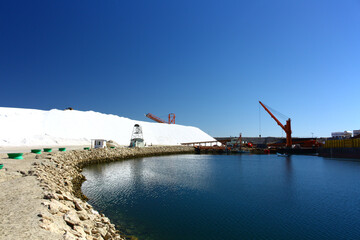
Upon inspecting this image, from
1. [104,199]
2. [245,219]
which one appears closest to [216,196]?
[245,219]

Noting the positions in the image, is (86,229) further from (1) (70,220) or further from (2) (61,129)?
(2) (61,129)

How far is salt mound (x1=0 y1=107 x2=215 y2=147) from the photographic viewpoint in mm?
51312

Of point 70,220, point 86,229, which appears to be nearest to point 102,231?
point 86,229

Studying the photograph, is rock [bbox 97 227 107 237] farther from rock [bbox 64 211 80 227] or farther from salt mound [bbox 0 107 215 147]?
salt mound [bbox 0 107 215 147]

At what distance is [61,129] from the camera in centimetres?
6316

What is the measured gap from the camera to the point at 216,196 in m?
18.1

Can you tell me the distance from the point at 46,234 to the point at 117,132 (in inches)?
3041

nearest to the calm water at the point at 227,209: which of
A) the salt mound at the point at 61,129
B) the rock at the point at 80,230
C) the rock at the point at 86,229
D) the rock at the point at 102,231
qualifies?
the rock at the point at 102,231

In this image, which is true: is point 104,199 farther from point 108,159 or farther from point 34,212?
point 108,159

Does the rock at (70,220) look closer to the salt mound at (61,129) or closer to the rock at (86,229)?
the rock at (86,229)

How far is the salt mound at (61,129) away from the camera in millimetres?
51312

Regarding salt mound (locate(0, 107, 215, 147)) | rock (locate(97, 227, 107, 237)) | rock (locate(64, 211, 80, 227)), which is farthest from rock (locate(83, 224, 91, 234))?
salt mound (locate(0, 107, 215, 147))

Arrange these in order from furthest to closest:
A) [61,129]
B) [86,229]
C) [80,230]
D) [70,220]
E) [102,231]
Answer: [61,129], [102,231], [86,229], [70,220], [80,230]

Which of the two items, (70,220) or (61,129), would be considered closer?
(70,220)
